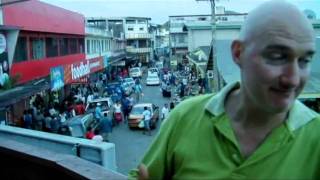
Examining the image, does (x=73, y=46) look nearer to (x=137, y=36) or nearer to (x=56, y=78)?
(x=56, y=78)

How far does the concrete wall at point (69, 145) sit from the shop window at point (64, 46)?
22.9 m

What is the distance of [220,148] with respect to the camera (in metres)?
1.67

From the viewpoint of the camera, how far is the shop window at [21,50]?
62.2 ft

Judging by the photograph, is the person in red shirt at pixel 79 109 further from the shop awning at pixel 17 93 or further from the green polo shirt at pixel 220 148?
the green polo shirt at pixel 220 148

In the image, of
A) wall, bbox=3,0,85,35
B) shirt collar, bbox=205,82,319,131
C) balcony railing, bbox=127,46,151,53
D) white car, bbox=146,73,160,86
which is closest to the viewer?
shirt collar, bbox=205,82,319,131

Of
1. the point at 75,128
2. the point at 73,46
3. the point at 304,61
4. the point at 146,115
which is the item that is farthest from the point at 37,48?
the point at 304,61

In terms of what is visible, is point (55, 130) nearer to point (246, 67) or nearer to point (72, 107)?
point (72, 107)

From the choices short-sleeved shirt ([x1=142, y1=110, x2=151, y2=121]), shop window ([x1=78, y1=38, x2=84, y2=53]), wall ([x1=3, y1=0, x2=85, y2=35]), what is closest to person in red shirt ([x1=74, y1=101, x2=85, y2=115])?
short-sleeved shirt ([x1=142, y1=110, x2=151, y2=121])

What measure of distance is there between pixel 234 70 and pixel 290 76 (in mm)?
14846

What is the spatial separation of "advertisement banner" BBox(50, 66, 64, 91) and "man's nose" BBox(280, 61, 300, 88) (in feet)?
53.7

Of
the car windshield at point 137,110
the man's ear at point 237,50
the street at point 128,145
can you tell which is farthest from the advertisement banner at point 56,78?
the man's ear at point 237,50

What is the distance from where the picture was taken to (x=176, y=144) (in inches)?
69.2

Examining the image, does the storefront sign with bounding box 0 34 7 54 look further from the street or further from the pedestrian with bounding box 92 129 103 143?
the street

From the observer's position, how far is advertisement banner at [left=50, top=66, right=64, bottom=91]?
58.0 ft
